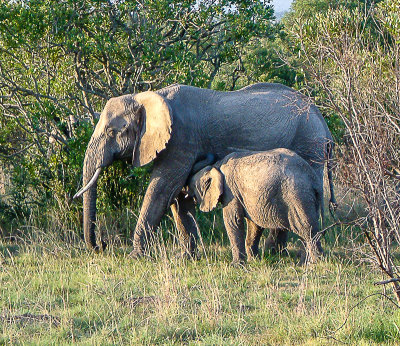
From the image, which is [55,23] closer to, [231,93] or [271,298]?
[231,93]

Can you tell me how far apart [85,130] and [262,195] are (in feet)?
10.5

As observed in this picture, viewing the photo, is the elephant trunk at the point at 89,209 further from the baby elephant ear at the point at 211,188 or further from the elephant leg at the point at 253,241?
the elephant leg at the point at 253,241

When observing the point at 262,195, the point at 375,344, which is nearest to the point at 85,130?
the point at 262,195

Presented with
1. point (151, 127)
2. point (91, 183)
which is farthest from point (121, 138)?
point (91, 183)

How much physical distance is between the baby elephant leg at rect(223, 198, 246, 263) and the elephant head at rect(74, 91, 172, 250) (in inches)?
47.3

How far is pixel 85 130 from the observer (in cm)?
1054

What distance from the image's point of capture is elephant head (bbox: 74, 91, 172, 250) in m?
9.26

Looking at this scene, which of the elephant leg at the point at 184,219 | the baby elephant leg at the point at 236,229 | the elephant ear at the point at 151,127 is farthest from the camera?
the elephant leg at the point at 184,219

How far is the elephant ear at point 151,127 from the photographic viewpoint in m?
9.07

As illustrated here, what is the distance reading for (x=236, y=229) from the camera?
29.2 feet

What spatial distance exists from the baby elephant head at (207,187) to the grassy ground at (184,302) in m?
0.75

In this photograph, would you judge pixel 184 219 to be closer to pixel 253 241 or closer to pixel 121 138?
pixel 253 241

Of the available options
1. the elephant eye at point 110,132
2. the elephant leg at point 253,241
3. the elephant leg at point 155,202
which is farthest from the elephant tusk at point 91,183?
the elephant leg at point 253,241

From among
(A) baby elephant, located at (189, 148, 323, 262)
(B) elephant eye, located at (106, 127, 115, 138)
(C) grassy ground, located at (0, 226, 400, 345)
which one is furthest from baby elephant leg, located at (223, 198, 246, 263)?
(B) elephant eye, located at (106, 127, 115, 138)
